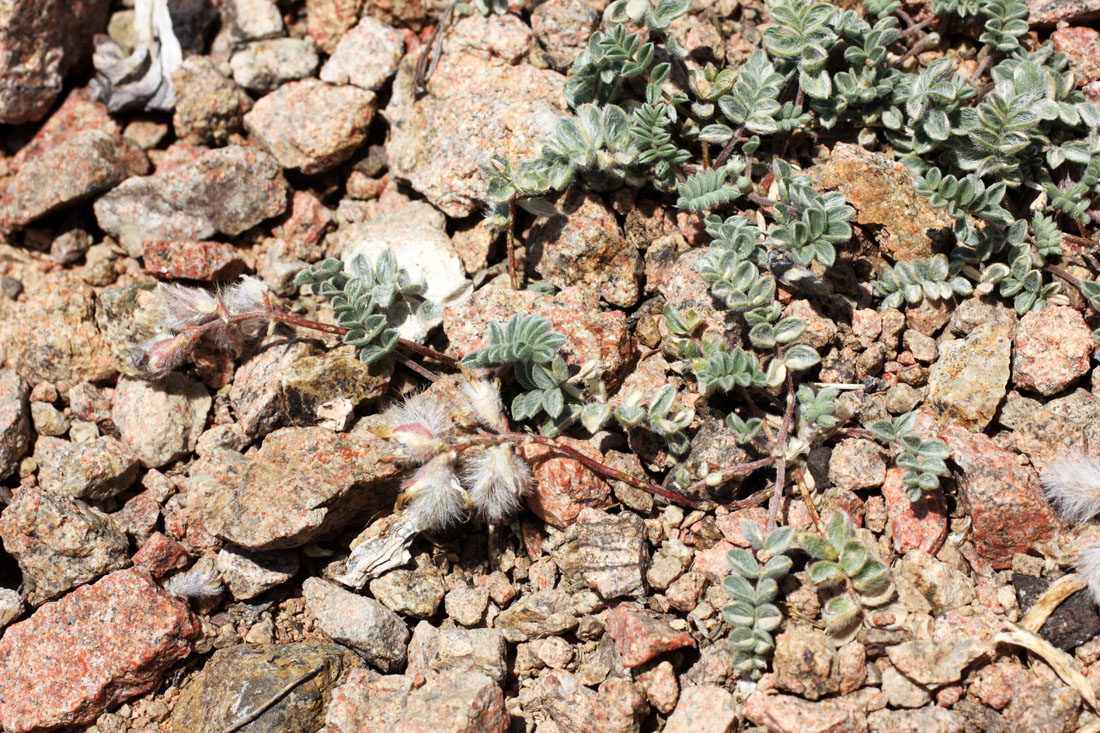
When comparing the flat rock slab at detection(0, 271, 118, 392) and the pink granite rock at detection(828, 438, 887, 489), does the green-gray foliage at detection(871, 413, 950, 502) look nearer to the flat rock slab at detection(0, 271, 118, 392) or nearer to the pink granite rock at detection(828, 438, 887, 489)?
the pink granite rock at detection(828, 438, 887, 489)

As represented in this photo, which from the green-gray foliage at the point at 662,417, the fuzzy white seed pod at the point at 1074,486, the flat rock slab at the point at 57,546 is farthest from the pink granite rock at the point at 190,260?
the fuzzy white seed pod at the point at 1074,486

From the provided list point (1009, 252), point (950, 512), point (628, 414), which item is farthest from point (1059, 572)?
point (628, 414)

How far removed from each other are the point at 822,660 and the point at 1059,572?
Answer: 37.6 inches

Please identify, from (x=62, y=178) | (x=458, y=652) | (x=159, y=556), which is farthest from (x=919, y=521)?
(x=62, y=178)

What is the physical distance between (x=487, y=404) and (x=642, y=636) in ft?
3.34

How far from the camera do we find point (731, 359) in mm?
3178

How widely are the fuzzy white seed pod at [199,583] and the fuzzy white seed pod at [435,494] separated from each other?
89cm

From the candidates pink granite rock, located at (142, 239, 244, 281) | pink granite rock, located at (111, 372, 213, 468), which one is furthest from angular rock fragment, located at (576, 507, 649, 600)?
pink granite rock, located at (142, 239, 244, 281)

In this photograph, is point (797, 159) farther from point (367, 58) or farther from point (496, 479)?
point (367, 58)

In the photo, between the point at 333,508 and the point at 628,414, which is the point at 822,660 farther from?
the point at 333,508

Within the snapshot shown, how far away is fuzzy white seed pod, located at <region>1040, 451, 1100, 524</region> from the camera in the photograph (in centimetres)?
300

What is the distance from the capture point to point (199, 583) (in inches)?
136

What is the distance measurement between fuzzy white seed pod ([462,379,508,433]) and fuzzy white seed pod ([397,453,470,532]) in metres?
0.24

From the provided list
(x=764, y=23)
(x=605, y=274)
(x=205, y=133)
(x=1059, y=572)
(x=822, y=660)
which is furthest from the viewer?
(x=205, y=133)
